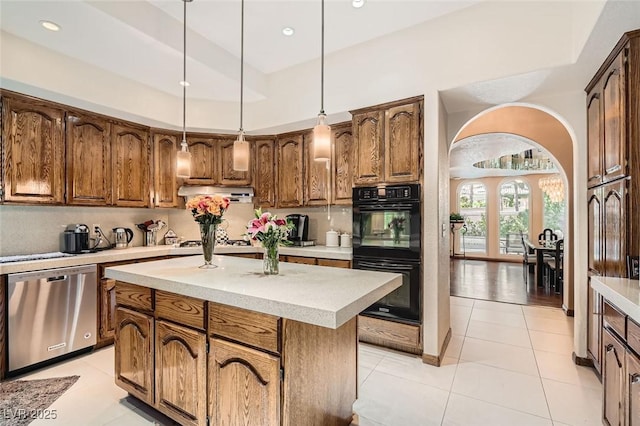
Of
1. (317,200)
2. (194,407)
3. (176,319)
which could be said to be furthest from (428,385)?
(317,200)

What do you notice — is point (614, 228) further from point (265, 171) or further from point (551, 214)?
point (551, 214)

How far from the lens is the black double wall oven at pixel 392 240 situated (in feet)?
9.48

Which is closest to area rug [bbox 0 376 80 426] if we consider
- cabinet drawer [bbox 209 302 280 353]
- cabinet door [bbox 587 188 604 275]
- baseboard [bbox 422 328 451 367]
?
cabinet drawer [bbox 209 302 280 353]

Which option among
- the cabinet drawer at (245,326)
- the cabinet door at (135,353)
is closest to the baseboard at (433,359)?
the cabinet drawer at (245,326)

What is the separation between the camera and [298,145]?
13.4ft

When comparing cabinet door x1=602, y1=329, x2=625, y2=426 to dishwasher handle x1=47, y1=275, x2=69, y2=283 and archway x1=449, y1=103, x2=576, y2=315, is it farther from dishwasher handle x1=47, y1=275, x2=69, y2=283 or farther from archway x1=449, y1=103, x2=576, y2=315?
dishwasher handle x1=47, y1=275, x2=69, y2=283

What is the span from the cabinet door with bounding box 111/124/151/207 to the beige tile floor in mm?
1722

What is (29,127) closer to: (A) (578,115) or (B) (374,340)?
(B) (374,340)

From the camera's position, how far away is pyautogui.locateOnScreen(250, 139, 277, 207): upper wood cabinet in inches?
169

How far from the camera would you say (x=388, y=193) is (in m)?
3.03

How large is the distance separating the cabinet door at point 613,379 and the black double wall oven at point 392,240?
1311 mm

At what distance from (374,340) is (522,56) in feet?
9.63

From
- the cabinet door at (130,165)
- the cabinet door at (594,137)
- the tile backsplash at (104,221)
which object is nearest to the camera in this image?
the cabinet door at (594,137)

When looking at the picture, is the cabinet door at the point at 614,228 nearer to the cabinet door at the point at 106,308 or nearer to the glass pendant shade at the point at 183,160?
the glass pendant shade at the point at 183,160
